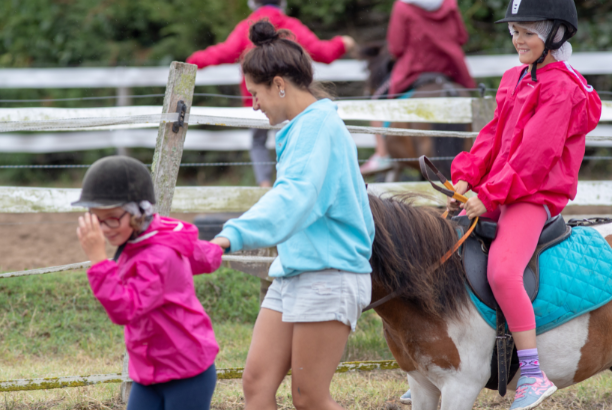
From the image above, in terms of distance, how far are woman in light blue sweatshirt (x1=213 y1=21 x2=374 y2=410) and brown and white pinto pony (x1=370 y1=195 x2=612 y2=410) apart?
37 centimetres

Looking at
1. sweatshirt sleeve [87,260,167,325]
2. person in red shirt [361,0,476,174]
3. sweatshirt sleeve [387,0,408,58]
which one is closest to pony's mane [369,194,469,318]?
sweatshirt sleeve [87,260,167,325]

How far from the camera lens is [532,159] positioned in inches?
101

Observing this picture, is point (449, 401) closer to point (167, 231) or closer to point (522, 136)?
point (522, 136)

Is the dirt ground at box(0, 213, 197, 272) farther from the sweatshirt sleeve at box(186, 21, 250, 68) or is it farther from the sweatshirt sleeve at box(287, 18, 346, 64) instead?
the sweatshirt sleeve at box(287, 18, 346, 64)

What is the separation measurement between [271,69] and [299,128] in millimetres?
230

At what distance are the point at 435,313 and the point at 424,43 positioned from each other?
14.6ft

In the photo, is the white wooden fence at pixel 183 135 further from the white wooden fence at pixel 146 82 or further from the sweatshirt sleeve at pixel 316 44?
the white wooden fence at pixel 146 82

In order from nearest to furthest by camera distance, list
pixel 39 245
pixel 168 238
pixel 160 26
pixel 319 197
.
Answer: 1. pixel 168 238
2. pixel 319 197
3. pixel 39 245
4. pixel 160 26

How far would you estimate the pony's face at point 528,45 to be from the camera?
2676mm

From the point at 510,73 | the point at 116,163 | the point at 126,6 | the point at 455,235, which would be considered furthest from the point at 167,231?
the point at 126,6

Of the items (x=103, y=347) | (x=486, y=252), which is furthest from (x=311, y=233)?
(x=103, y=347)

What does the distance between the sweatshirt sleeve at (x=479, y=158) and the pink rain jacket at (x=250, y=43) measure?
326cm

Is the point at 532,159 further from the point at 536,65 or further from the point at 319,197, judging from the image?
the point at 319,197

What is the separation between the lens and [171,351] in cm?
187
